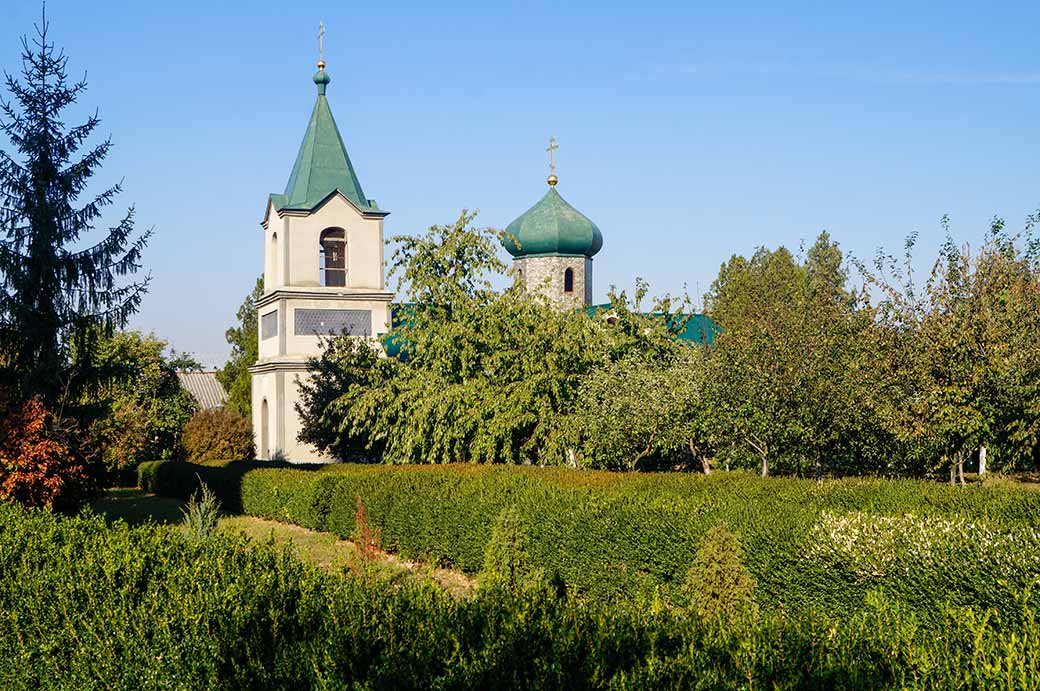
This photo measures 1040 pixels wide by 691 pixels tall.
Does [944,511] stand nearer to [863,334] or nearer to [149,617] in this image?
[863,334]

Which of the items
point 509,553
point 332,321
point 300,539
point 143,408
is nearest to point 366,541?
point 509,553

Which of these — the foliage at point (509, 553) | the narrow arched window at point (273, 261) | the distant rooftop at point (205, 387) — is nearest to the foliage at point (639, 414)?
the foliage at point (509, 553)

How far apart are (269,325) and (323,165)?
553cm

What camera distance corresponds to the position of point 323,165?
32.2 metres

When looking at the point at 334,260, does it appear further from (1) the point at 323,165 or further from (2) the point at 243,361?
(2) the point at 243,361

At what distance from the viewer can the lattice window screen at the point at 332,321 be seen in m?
31.7

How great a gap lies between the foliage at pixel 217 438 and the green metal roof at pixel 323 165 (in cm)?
828

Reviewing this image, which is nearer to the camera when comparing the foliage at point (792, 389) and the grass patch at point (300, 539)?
the grass patch at point (300, 539)

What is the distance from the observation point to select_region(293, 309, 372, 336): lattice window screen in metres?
31.7

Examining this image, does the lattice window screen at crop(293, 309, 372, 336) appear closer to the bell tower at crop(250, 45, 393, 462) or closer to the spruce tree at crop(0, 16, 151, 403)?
the bell tower at crop(250, 45, 393, 462)

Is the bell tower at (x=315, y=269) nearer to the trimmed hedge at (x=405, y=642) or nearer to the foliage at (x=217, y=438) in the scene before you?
the foliage at (x=217, y=438)

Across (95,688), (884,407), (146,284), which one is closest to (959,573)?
(95,688)

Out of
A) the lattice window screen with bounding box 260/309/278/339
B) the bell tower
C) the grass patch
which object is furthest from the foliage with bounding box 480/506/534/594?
the lattice window screen with bounding box 260/309/278/339

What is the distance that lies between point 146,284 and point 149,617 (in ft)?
52.8
